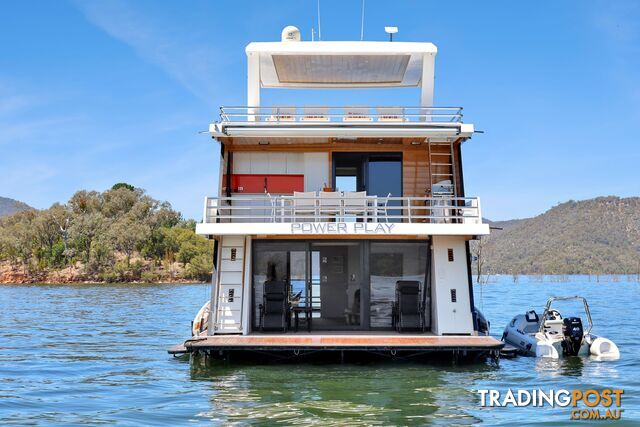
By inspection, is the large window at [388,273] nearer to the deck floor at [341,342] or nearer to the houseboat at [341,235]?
the houseboat at [341,235]

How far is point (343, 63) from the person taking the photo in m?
19.7

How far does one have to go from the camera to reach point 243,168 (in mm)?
18078

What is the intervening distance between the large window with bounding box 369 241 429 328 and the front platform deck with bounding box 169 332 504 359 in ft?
3.65

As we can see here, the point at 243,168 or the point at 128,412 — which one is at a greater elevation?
the point at 243,168

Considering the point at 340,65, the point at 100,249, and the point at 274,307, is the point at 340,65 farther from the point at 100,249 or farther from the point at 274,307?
the point at 100,249

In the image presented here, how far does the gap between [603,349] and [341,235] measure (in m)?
7.31

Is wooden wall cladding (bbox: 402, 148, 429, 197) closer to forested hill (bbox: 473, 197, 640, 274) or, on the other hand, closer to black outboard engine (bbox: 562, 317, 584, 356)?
black outboard engine (bbox: 562, 317, 584, 356)

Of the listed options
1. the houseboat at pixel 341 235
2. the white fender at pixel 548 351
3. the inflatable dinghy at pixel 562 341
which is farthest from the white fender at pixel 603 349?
the houseboat at pixel 341 235

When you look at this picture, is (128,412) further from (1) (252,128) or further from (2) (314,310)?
(1) (252,128)

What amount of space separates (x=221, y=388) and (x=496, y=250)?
479 ft

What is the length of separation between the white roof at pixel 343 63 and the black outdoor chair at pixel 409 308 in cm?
532

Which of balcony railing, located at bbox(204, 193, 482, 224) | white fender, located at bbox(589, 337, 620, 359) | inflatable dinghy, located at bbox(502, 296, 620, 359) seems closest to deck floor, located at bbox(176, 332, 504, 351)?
balcony railing, located at bbox(204, 193, 482, 224)

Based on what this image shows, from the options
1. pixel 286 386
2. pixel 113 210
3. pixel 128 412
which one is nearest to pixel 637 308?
pixel 286 386

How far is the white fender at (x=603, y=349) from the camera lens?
18.3 m
